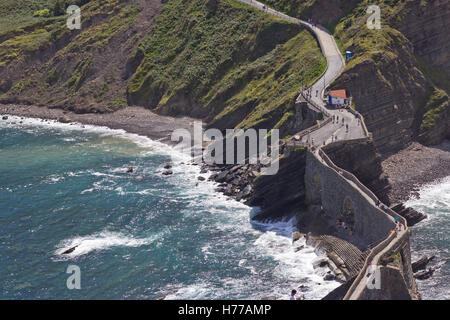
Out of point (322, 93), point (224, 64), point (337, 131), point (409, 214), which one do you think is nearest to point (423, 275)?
point (409, 214)

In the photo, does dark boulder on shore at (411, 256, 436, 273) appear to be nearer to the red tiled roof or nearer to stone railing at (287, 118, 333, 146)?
stone railing at (287, 118, 333, 146)

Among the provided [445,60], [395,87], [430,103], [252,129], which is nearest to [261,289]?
[252,129]

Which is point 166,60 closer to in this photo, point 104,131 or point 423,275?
point 104,131

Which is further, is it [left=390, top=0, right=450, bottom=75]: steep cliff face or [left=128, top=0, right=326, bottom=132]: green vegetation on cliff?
[left=390, top=0, right=450, bottom=75]: steep cliff face

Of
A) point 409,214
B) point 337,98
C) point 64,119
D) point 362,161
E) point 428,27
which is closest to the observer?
point 409,214

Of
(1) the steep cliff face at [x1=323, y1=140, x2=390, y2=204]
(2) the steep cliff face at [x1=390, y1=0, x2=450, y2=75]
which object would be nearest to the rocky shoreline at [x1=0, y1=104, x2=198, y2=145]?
(1) the steep cliff face at [x1=323, y1=140, x2=390, y2=204]
